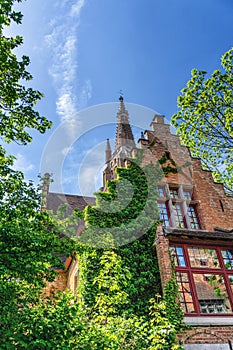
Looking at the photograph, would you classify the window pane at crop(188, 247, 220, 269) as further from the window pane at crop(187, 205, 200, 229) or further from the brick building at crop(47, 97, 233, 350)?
the window pane at crop(187, 205, 200, 229)

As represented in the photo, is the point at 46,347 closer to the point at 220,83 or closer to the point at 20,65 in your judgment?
the point at 20,65

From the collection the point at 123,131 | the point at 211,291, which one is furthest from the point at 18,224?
the point at 123,131

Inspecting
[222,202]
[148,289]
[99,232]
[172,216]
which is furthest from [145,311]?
[222,202]

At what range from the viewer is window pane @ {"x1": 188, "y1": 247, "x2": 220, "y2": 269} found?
11289 mm

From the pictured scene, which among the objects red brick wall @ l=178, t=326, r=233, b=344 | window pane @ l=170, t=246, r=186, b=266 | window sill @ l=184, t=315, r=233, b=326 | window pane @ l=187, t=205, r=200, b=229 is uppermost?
window pane @ l=187, t=205, r=200, b=229

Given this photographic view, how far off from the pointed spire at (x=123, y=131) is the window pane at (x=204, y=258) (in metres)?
28.7

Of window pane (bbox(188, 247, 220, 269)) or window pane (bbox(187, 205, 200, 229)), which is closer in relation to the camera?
window pane (bbox(188, 247, 220, 269))

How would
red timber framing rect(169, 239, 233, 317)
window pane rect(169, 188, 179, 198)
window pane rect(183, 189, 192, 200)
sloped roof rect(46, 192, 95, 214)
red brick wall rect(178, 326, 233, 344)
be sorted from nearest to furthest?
red brick wall rect(178, 326, 233, 344) → red timber framing rect(169, 239, 233, 317) → window pane rect(169, 188, 179, 198) → window pane rect(183, 189, 192, 200) → sloped roof rect(46, 192, 95, 214)

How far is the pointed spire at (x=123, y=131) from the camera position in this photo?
133ft

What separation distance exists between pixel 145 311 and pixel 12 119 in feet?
24.2

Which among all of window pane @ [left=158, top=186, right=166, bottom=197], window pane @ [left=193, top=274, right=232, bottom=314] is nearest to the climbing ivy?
window pane @ [left=158, top=186, right=166, bottom=197]

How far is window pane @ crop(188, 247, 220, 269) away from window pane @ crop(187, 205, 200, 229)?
52.2 inches

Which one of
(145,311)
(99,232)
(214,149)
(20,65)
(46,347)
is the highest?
(214,149)

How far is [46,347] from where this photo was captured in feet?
17.2
